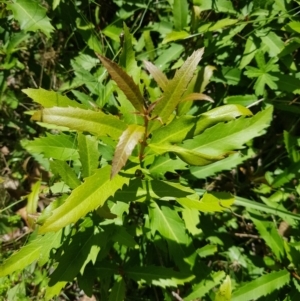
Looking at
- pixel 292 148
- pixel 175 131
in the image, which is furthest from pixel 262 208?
pixel 175 131

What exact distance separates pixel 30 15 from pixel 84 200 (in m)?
1.11

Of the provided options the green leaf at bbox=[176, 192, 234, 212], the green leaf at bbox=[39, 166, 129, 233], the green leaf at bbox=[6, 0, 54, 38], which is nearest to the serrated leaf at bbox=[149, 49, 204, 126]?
the green leaf at bbox=[39, 166, 129, 233]

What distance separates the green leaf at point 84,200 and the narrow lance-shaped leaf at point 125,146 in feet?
0.47

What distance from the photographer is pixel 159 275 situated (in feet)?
5.63

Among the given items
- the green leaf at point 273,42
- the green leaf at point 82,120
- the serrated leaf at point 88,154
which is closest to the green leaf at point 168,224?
the serrated leaf at point 88,154

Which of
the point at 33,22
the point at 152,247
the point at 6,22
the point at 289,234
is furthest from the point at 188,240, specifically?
the point at 6,22

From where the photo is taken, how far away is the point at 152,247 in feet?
6.70

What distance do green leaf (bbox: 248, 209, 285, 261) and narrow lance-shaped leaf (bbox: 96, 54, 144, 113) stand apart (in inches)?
40.5

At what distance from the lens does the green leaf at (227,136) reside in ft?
4.93

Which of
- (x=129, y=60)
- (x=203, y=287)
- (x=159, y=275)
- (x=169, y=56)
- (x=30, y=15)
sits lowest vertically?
(x=203, y=287)

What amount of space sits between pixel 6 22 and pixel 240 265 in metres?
1.80

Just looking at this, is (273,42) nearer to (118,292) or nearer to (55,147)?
(55,147)

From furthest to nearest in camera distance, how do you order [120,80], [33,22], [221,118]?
[33,22]
[221,118]
[120,80]

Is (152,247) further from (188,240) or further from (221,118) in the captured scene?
(221,118)
